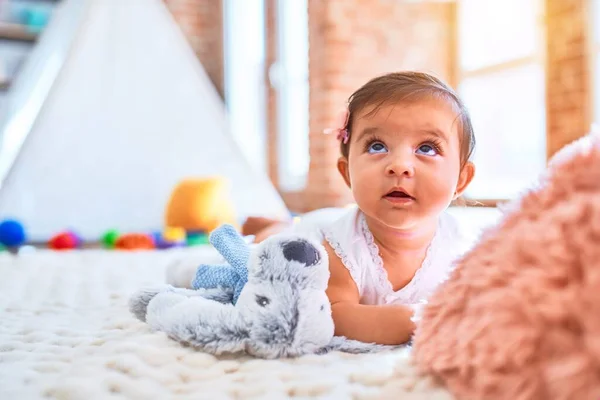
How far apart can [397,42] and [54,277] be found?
7.62 feet

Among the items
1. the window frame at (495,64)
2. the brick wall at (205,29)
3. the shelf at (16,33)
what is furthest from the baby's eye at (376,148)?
the brick wall at (205,29)

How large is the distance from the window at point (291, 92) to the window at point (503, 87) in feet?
3.02

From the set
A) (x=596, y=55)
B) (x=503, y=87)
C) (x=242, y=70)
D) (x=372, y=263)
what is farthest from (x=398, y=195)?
(x=242, y=70)

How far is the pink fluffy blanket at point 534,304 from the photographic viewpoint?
34 centimetres

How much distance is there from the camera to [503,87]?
2652mm

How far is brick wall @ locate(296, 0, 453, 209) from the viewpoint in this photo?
2.91 meters

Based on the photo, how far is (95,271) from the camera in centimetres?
136

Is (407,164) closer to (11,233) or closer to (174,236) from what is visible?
(174,236)

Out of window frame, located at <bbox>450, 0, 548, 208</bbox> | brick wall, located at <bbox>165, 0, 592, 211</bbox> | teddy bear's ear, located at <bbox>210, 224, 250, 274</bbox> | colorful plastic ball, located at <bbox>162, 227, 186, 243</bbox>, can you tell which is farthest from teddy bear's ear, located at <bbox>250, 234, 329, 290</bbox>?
brick wall, located at <bbox>165, 0, 592, 211</bbox>

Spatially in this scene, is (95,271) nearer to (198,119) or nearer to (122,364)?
(122,364)

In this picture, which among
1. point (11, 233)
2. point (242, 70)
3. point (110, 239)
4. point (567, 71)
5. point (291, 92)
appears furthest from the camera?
point (242, 70)

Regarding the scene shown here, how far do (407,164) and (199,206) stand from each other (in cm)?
153

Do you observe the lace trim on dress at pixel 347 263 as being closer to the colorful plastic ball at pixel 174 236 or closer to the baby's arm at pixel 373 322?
the baby's arm at pixel 373 322

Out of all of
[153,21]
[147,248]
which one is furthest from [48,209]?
[153,21]
